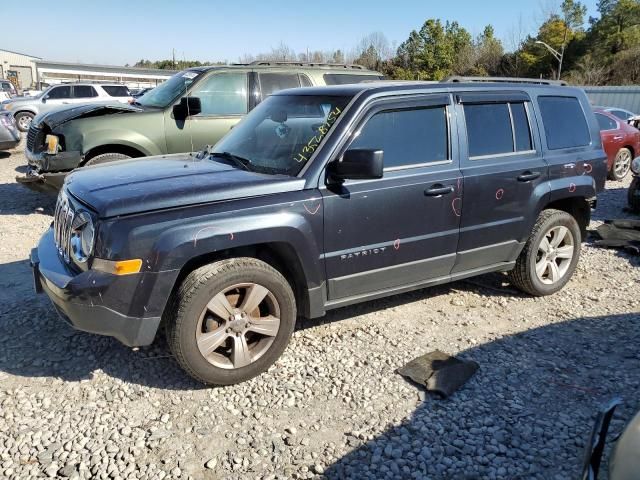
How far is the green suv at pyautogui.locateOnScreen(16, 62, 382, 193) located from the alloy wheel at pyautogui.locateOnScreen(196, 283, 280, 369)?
13.5ft

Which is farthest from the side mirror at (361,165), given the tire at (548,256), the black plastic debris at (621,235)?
the black plastic debris at (621,235)

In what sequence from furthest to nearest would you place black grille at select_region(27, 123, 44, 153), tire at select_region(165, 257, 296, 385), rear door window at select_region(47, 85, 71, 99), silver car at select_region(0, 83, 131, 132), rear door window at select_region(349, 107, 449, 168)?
rear door window at select_region(47, 85, 71, 99) → silver car at select_region(0, 83, 131, 132) → black grille at select_region(27, 123, 44, 153) → rear door window at select_region(349, 107, 449, 168) → tire at select_region(165, 257, 296, 385)

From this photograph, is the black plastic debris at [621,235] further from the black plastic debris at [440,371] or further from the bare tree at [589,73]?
the bare tree at [589,73]

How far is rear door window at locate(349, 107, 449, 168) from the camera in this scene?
12.5 feet

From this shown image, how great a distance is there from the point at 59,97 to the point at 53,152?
48.4 ft

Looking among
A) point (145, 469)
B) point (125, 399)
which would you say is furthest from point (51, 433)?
point (145, 469)

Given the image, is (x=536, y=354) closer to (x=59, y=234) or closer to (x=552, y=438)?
(x=552, y=438)

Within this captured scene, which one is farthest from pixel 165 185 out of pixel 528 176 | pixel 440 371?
pixel 528 176

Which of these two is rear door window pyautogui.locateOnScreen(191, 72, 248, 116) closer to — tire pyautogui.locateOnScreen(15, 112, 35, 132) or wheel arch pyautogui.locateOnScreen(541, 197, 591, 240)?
wheel arch pyautogui.locateOnScreen(541, 197, 591, 240)

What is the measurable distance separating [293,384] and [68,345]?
1782 millimetres

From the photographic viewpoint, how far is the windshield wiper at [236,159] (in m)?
3.86

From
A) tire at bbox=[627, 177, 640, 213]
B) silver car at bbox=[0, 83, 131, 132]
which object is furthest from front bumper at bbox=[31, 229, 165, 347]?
silver car at bbox=[0, 83, 131, 132]

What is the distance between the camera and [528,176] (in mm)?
4465

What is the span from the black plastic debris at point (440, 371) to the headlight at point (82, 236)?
2217 mm
